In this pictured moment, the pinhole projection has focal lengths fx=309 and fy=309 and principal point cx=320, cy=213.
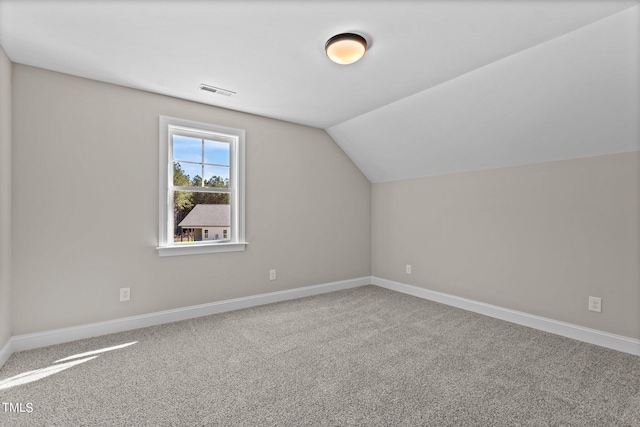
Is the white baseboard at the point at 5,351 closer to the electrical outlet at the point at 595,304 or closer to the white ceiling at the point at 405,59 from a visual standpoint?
the white ceiling at the point at 405,59

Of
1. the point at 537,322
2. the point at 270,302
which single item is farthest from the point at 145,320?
the point at 537,322

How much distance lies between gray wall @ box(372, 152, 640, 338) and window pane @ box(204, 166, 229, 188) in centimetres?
239

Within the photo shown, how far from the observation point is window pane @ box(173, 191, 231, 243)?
10.7 ft

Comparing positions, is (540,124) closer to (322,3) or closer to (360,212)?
(322,3)

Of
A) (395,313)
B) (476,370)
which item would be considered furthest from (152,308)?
(476,370)

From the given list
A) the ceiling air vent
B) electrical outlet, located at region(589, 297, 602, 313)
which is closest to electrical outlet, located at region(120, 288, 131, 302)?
the ceiling air vent

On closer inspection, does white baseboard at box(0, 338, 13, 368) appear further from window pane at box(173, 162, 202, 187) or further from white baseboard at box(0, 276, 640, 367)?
window pane at box(173, 162, 202, 187)

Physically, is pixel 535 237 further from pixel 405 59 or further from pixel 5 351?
pixel 5 351

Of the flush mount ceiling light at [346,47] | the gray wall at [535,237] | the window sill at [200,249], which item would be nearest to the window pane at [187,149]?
the window sill at [200,249]

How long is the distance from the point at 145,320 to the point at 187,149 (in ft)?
5.84

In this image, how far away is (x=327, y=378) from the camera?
2074mm

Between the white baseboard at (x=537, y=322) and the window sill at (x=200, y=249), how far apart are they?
7.69 ft

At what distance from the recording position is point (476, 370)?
7.11ft

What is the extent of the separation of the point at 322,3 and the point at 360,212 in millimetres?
3216
